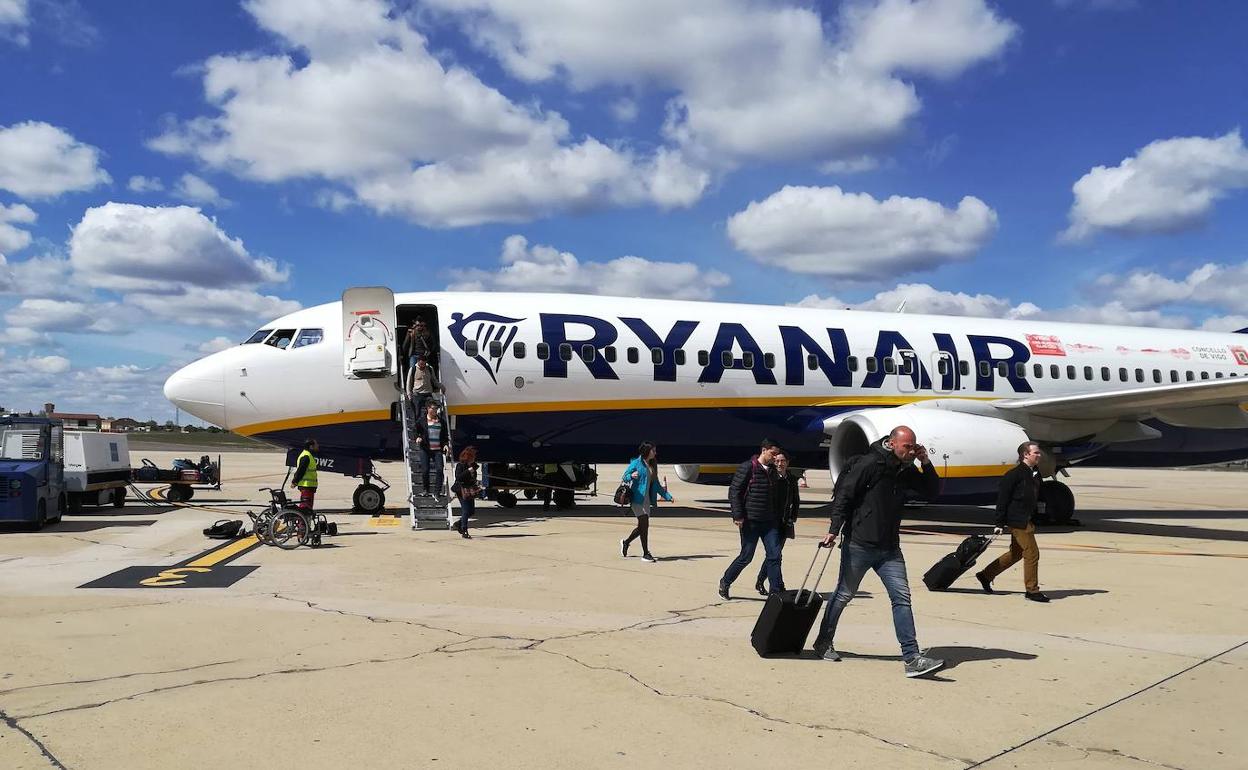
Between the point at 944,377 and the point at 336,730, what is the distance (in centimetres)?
1681

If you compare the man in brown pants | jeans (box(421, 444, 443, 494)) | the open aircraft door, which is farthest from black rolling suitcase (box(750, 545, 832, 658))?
the open aircraft door

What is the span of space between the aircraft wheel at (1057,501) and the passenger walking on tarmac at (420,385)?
11992 millimetres

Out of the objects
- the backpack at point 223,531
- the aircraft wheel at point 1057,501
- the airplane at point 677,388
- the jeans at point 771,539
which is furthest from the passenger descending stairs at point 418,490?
the aircraft wheel at point 1057,501

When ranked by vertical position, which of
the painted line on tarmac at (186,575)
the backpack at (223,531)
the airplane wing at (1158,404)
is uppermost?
the airplane wing at (1158,404)

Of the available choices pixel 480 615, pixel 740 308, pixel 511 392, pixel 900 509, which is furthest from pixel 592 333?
pixel 900 509

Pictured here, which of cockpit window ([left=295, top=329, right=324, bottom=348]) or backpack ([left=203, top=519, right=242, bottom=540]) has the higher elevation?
cockpit window ([left=295, top=329, right=324, bottom=348])

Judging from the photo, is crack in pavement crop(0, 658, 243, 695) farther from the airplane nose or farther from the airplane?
the airplane nose

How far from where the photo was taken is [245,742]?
186 inches

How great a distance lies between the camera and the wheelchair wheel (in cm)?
1238

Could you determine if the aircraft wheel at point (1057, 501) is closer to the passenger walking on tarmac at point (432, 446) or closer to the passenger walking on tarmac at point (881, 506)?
the passenger walking on tarmac at point (432, 446)

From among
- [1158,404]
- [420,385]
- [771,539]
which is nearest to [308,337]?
[420,385]

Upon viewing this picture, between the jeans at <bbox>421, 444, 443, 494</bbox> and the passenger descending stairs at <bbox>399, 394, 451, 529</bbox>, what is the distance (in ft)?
0.17

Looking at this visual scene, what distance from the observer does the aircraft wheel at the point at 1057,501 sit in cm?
1752

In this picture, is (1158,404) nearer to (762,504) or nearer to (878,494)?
(762,504)
